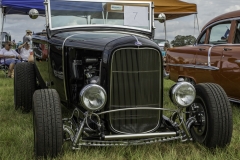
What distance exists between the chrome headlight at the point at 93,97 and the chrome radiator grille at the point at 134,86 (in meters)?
0.21

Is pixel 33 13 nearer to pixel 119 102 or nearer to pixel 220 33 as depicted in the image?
pixel 119 102

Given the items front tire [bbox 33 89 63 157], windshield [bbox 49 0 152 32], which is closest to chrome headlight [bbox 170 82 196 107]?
front tire [bbox 33 89 63 157]

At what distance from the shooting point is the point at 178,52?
582 centimetres

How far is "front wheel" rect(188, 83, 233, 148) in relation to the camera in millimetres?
2871

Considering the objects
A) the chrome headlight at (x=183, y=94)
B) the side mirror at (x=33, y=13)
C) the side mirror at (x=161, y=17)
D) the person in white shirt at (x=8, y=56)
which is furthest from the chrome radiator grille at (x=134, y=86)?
the person in white shirt at (x=8, y=56)

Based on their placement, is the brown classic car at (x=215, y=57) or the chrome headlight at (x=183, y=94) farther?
the brown classic car at (x=215, y=57)

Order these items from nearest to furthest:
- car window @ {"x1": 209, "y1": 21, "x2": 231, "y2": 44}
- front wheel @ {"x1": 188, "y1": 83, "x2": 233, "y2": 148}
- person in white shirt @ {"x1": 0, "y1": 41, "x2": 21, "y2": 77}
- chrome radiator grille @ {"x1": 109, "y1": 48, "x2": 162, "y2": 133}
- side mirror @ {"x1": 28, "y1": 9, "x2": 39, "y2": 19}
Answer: chrome radiator grille @ {"x1": 109, "y1": 48, "x2": 162, "y2": 133}
front wheel @ {"x1": 188, "y1": 83, "x2": 233, "y2": 148}
side mirror @ {"x1": 28, "y1": 9, "x2": 39, "y2": 19}
car window @ {"x1": 209, "y1": 21, "x2": 231, "y2": 44}
person in white shirt @ {"x1": 0, "y1": 41, "x2": 21, "y2": 77}

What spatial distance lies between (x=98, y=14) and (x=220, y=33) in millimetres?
2271

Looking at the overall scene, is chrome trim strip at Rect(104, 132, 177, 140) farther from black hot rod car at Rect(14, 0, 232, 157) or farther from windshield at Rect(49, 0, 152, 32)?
windshield at Rect(49, 0, 152, 32)

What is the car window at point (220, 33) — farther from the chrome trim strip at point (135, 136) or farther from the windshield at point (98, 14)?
the chrome trim strip at point (135, 136)

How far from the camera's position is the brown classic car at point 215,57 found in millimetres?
4598

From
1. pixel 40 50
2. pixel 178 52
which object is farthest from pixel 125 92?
pixel 178 52

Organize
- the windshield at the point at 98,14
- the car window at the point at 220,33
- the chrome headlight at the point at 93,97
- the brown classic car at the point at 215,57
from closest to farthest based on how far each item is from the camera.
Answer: the chrome headlight at the point at 93,97
the windshield at the point at 98,14
the brown classic car at the point at 215,57
the car window at the point at 220,33

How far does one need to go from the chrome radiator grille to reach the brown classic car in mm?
2042
